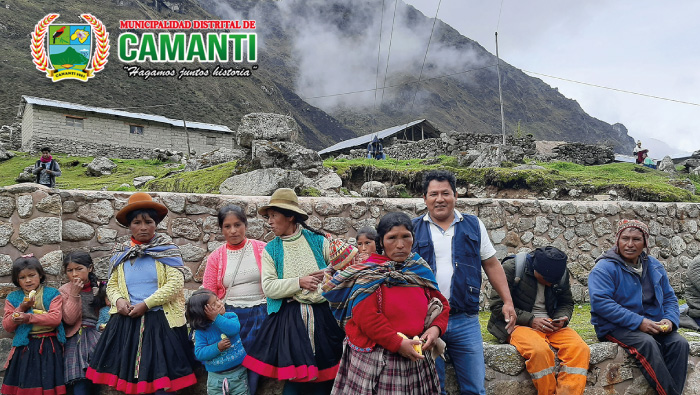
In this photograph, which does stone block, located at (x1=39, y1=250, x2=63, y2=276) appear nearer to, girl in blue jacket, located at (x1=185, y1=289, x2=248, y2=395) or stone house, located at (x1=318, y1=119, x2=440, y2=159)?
girl in blue jacket, located at (x1=185, y1=289, x2=248, y2=395)

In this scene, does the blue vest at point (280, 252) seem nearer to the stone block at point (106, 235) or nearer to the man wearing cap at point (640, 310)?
the stone block at point (106, 235)

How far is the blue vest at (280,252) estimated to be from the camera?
108 inches

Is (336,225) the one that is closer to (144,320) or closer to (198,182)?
(144,320)

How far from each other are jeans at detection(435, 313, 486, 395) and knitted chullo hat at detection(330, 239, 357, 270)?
2.50ft

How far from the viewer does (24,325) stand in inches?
120

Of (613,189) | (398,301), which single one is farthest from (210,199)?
(613,189)

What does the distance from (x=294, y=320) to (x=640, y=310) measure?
269 cm

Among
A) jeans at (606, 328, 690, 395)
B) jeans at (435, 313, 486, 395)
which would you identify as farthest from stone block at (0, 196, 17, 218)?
jeans at (606, 328, 690, 395)

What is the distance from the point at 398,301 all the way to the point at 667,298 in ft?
8.36

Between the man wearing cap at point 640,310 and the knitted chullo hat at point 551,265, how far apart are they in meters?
0.52

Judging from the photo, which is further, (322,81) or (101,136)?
(322,81)

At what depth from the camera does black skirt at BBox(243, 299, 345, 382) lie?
2.62m

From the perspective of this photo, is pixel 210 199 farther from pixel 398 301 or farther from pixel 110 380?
pixel 398 301

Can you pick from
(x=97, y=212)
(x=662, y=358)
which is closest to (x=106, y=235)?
(x=97, y=212)
